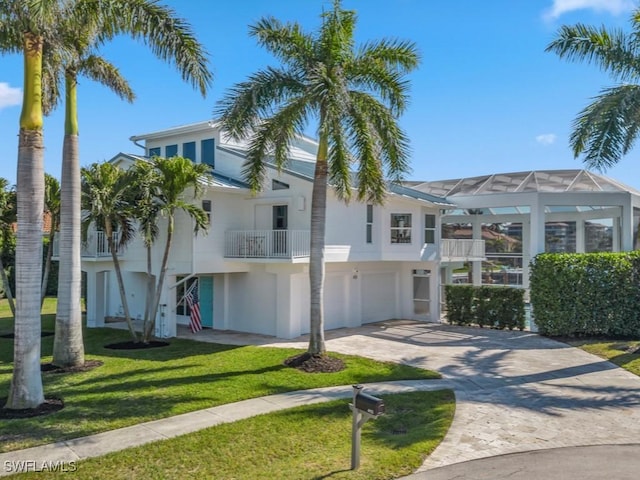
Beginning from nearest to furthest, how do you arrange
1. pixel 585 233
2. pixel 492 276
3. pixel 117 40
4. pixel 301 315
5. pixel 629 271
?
pixel 117 40 < pixel 629 271 < pixel 301 315 < pixel 585 233 < pixel 492 276

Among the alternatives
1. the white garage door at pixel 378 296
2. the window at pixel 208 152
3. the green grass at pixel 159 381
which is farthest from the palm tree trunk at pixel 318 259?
the window at pixel 208 152

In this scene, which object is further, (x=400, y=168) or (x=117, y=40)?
(x=400, y=168)

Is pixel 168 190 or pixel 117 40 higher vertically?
pixel 117 40

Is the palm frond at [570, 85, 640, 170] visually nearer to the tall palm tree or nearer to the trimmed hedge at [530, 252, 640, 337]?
the trimmed hedge at [530, 252, 640, 337]

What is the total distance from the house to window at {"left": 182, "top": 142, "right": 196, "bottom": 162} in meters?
0.07

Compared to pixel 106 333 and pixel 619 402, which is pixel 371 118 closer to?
pixel 619 402

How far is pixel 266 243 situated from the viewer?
17.1 m

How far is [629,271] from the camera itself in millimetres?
16719

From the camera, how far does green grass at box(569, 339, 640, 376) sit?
1317 centimetres

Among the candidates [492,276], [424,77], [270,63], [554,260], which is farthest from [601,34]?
[492,276]

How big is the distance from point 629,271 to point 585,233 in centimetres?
1077

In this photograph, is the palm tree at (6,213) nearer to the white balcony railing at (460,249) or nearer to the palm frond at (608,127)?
the white balcony railing at (460,249)

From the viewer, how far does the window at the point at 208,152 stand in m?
20.2

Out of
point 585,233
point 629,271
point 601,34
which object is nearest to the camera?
point 601,34
